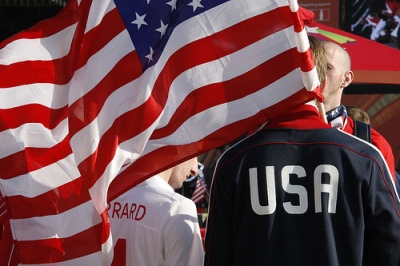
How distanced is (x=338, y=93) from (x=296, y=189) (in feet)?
5.99

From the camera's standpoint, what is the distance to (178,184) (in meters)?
4.91

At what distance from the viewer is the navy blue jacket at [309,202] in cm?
351

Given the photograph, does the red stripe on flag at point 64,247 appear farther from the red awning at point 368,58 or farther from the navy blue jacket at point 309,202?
the red awning at point 368,58

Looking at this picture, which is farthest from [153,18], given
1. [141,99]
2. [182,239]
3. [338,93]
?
[338,93]

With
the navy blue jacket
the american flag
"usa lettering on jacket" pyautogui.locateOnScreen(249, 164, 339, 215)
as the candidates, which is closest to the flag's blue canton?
the american flag

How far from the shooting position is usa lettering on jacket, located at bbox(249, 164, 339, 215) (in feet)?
11.6

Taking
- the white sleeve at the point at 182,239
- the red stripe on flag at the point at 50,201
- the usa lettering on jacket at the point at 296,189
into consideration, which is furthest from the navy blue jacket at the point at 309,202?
the red stripe on flag at the point at 50,201

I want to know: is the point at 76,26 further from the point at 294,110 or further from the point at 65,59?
the point at 294,110

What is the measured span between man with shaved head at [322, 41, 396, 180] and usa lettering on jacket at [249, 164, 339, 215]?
1.42 m

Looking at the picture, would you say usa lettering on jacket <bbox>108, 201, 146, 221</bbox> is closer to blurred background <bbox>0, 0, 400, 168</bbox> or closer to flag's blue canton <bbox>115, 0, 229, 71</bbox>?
flag's blue canton <bbox>115, 0, 229, 71</bbox>

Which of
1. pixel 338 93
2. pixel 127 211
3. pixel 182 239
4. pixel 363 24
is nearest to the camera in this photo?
pixel 182 239

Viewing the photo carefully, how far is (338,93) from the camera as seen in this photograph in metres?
5.28

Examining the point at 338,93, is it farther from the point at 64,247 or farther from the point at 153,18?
the point at 64,247

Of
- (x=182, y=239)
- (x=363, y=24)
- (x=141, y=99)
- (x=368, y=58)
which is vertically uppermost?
(x=141, y=99)
